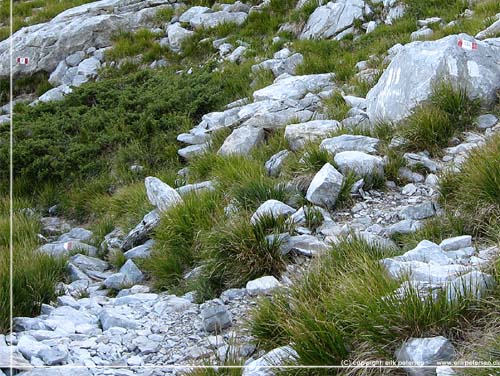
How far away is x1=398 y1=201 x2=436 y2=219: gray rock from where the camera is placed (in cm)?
647

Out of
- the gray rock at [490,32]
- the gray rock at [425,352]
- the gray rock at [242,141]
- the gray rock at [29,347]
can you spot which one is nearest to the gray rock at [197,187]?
the gray rock at [242,141]

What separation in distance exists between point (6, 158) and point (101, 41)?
5951mm

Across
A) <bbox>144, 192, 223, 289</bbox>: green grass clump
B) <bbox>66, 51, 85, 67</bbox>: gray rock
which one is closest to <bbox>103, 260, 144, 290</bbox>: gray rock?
<bbox>144, 192, 223, 289</bbox>: green grass clump

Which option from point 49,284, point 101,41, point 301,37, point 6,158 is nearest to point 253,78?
point 301,37

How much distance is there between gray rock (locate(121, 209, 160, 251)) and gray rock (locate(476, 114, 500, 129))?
3751mm

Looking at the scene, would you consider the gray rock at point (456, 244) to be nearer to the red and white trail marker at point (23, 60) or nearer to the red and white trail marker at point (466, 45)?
the red and white trail marker at point (466, 45)

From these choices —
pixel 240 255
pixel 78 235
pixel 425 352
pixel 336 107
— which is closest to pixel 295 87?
pixel 336 107

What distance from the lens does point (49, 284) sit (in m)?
6.29

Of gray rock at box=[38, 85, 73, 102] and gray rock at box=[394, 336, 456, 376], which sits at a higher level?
gray rock at box=[394, 336, 456, 376]

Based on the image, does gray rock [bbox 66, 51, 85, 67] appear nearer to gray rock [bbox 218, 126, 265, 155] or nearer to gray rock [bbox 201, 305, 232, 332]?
gray rock [bbox 218, 126, 265, 155]

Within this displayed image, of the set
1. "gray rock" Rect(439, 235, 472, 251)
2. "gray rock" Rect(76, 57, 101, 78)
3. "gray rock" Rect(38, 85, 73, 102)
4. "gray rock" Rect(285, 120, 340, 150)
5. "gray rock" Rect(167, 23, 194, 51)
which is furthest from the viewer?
"gray rock" Rect(167, 23, 194, 51)

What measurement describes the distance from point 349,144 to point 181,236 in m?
2.27

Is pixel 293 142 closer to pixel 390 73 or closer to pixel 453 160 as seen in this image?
pixel 390 73

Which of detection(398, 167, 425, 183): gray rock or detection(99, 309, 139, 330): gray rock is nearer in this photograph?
detection(99, 309, 139, 330): gray rock
